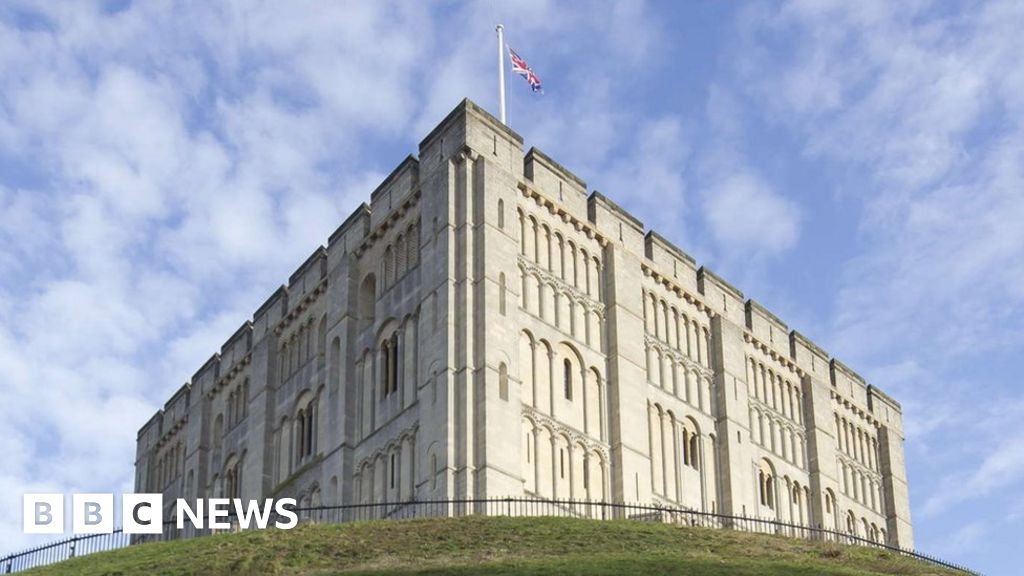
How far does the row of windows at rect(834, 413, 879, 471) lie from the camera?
92438 millimetres

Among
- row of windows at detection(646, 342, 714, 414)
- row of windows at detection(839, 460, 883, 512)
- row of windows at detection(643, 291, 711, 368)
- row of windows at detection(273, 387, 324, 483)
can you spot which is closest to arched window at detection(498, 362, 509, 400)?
row of windows at detection(646, 342, 714, 414)

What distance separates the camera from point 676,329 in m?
82.2

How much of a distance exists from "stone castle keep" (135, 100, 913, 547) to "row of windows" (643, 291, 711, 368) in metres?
0.13

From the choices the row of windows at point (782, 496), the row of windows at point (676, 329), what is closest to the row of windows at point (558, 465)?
the row of windows at point (676, 329)

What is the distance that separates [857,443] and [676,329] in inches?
669

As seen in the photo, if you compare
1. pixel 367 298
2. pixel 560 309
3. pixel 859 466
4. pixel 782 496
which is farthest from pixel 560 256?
pixel 859 466

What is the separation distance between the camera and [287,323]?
85375mm

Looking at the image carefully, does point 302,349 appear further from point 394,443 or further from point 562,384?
point 562,384

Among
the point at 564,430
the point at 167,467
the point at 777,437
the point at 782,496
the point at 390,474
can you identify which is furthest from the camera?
the point at 167,467

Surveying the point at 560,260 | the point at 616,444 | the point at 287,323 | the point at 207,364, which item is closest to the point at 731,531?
the point at 616,444

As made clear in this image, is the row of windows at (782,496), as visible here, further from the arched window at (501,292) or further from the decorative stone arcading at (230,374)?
the decorative stone arcading at (230,374)

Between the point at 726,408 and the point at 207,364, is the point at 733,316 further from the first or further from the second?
the point at 207,364

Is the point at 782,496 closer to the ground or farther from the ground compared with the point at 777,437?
closer to the ground

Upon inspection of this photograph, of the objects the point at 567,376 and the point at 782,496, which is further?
the point at 782,496
